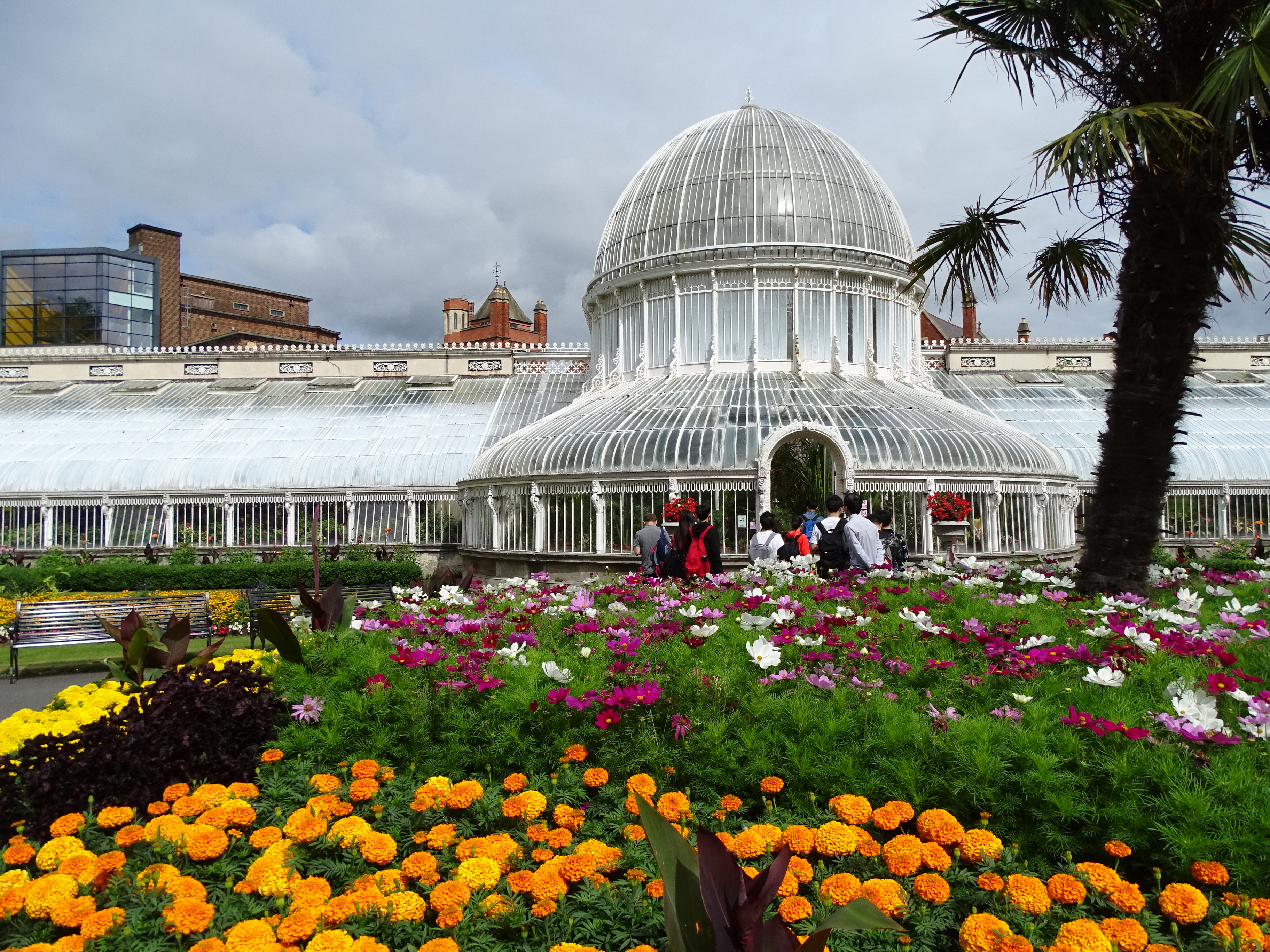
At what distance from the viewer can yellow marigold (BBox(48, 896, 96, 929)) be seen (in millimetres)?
3049

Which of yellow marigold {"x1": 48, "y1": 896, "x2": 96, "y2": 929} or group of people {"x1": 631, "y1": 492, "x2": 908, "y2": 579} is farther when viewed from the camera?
group of people {"x1": 631, "y1": 492, "x2": 908, "y2": 579}

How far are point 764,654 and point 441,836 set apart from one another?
7.01 ft

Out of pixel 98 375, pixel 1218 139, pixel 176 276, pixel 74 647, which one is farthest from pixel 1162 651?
pixel 176 276

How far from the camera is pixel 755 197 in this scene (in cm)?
2319

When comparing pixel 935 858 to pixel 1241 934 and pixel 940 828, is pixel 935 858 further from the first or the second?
pixel 1241 934

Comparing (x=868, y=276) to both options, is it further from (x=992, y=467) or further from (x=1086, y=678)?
(x=1086, y=678)

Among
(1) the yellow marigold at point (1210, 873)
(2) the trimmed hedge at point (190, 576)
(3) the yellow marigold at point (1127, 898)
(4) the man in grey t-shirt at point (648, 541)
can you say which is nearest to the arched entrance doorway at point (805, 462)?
(4) the man in grey t-shirt at point (648, 541)

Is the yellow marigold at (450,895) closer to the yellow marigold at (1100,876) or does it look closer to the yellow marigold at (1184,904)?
the yellow marigold at (1100,876)

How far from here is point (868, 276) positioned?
23.1m

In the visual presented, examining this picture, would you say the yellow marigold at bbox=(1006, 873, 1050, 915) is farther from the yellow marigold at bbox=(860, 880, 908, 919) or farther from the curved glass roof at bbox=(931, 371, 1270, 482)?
the curved glass roof at bbox=(931, 371, 1270, 482)

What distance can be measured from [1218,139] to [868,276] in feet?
55.0

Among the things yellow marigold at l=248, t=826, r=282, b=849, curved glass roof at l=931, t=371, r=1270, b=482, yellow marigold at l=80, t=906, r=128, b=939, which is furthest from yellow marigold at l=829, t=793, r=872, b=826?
curved glass roof at l=931, t=371, r=1270, b=482

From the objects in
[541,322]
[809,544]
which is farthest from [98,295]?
[809,544]

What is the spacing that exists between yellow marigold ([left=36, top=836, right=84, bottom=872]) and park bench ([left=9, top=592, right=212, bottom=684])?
8.18 metres
